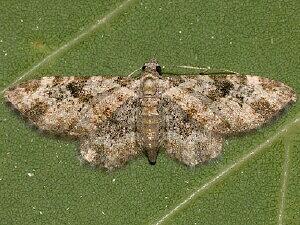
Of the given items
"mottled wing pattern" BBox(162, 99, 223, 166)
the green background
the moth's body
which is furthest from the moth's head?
"mottled wing pattern" BBox(162, 99, 223, 166)

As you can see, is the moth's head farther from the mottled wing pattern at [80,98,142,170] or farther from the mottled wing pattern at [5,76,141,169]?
the mottled wing pattern at [80,98,142,170]

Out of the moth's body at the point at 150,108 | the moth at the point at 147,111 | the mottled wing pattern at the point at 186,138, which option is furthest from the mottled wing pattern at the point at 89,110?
the mottled wing pattern at the point at 186,138

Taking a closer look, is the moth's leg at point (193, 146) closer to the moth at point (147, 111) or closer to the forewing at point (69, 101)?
the moth at point (147, 111)

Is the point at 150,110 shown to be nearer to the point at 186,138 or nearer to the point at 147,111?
the point at 147,111

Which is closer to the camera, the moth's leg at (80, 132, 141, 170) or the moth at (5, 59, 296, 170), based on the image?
the moth at (5, 59, 296, 170)

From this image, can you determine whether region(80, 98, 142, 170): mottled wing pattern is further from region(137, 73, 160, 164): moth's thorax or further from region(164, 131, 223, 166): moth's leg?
region(164, 131, 223, 166): moth's leg

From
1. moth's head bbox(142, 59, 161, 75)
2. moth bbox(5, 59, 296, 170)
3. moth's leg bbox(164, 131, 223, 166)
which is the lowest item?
moth's leg bbox(164, 131, 223, 166)

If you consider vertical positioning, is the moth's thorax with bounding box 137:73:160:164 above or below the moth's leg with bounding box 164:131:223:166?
above

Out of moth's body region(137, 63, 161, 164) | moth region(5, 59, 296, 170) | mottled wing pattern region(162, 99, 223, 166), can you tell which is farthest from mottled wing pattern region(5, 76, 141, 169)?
mottled wing pattern region(162, 99, 223, 166)
